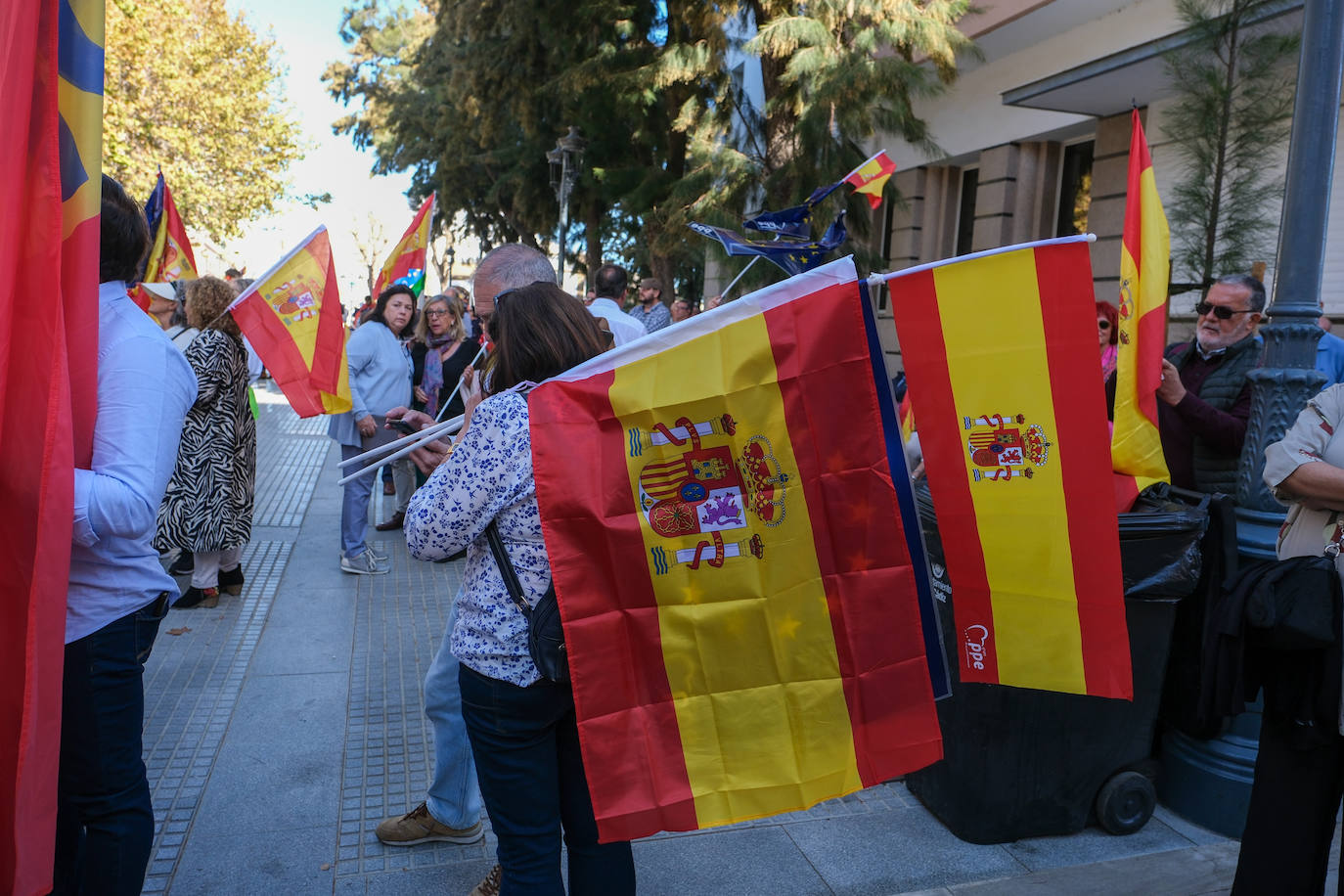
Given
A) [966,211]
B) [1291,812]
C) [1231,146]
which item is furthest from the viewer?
[966,211]

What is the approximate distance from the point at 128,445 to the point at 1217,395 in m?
4.05

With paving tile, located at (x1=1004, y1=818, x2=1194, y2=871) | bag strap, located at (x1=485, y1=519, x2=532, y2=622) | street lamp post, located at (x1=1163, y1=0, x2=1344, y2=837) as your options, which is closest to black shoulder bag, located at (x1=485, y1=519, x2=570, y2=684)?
bag strap, located at (x1=485, y1=519, x2=532, y2=622)

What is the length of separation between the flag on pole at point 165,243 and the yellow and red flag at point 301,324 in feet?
10.0

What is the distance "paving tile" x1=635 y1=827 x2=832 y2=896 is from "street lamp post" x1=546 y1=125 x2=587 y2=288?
1233 cm

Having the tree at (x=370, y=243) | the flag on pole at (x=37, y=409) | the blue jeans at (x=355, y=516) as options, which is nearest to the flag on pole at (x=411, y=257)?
the blue jeans at (x=355, y=516)

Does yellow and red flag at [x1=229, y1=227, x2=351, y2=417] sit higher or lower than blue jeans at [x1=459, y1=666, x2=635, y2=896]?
higher

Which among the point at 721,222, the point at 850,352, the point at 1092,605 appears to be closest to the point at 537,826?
the point at 850,352

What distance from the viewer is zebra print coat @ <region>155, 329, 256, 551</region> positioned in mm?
5660

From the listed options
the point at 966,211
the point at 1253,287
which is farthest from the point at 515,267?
the point at 966,211

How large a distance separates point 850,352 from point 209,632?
14.8 feet

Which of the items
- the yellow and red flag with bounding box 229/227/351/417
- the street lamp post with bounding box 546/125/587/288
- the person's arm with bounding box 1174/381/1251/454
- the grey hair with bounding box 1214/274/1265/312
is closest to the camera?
the person's arm with bounding box 1174/381/1251/454

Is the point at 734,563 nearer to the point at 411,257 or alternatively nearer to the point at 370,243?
the point at 411,257

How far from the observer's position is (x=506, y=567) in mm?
2340

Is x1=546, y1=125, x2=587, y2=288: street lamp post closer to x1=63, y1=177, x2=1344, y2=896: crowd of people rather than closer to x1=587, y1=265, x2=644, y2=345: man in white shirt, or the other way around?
x1=587, y1=265, x2=644, y2=345: man in white shirt
